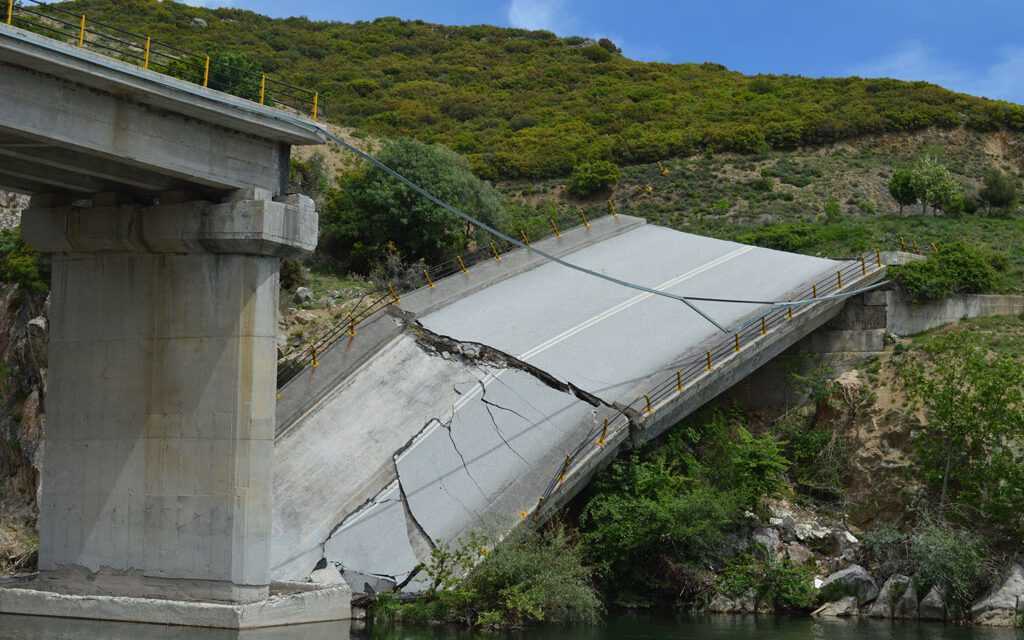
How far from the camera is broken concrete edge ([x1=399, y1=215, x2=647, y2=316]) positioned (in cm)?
3262

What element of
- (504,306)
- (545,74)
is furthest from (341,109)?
(504,306)

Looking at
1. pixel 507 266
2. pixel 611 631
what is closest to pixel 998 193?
pixel 507 266

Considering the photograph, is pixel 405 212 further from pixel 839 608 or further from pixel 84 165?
pixel 839 608

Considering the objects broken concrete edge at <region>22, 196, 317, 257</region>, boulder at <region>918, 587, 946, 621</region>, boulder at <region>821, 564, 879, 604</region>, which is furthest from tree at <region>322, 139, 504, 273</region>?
boulder at <region>918, 587, 946, 621</region>

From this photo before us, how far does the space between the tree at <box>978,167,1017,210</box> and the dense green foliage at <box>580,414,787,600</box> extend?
2976 cm

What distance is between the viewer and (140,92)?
19859mm

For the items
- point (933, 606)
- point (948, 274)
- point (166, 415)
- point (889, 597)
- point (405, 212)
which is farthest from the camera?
point (405, 212)

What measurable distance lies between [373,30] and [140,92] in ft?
290

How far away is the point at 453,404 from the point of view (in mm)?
27328

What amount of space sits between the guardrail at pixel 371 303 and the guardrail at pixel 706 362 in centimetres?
657

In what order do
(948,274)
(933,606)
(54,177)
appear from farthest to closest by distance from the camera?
(948,274) → (933,606) → (54,177)

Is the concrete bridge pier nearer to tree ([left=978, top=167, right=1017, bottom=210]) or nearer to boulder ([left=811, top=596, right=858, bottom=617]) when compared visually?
boulder ([left=811, top=596, right=858, bottom=617])

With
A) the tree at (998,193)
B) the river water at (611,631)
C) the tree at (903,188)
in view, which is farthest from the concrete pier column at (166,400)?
the tree at (998,193)

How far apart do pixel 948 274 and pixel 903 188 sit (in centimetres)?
2022
